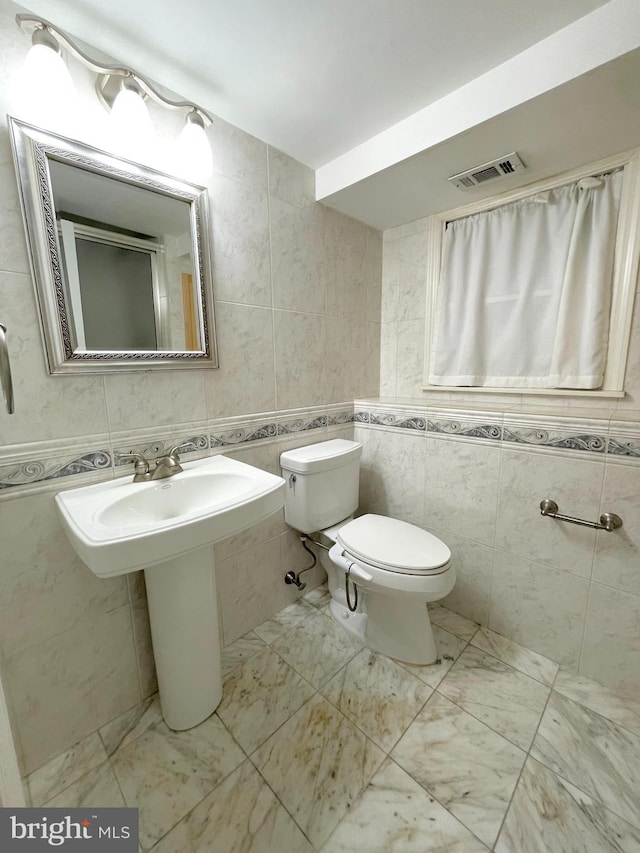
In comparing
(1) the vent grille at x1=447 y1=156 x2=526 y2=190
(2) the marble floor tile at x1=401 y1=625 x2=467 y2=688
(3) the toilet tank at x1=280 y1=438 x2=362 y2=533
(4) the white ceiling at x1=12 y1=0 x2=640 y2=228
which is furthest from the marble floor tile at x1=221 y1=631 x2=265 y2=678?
(1) the vent grille at x1=447 y1=156 x2=526 y2=190

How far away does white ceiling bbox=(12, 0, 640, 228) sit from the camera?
0.89 m

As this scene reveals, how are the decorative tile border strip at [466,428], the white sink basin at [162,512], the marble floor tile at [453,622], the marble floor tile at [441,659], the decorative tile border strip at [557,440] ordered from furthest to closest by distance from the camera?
the marble floor tile at [453,622]
the decorative tile border strip at [466,428]
the marble floor tile at [441,659]
the decorative tile border strip at [557,440]
the white sink basin at [162,512]

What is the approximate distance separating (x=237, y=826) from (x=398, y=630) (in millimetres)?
748

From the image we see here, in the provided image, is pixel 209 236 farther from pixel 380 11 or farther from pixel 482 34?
pixel 482 34

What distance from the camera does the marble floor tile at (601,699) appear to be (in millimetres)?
1137

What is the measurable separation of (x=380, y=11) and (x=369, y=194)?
0.64 meters

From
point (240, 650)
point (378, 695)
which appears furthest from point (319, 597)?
point (378, 695)

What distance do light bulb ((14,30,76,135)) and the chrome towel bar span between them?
1910 millimetres

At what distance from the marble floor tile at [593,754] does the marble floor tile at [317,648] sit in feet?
2.20

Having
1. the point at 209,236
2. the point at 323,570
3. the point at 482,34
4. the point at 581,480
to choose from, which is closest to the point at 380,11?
the point at 482,34

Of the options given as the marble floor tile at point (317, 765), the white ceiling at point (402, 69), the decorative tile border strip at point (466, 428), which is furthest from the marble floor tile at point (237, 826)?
the white ceiling at point (402, 69)

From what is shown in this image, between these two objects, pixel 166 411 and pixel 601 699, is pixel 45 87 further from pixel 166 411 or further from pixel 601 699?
pixel 601 699

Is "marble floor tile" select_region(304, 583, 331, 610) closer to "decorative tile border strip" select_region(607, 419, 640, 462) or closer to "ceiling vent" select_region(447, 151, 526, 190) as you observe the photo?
"decorative tile border strip" select_region(607, 419, 640, 462)

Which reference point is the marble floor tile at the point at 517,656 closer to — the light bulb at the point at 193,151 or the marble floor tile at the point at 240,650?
the marble floor tile at the point at 240,650
